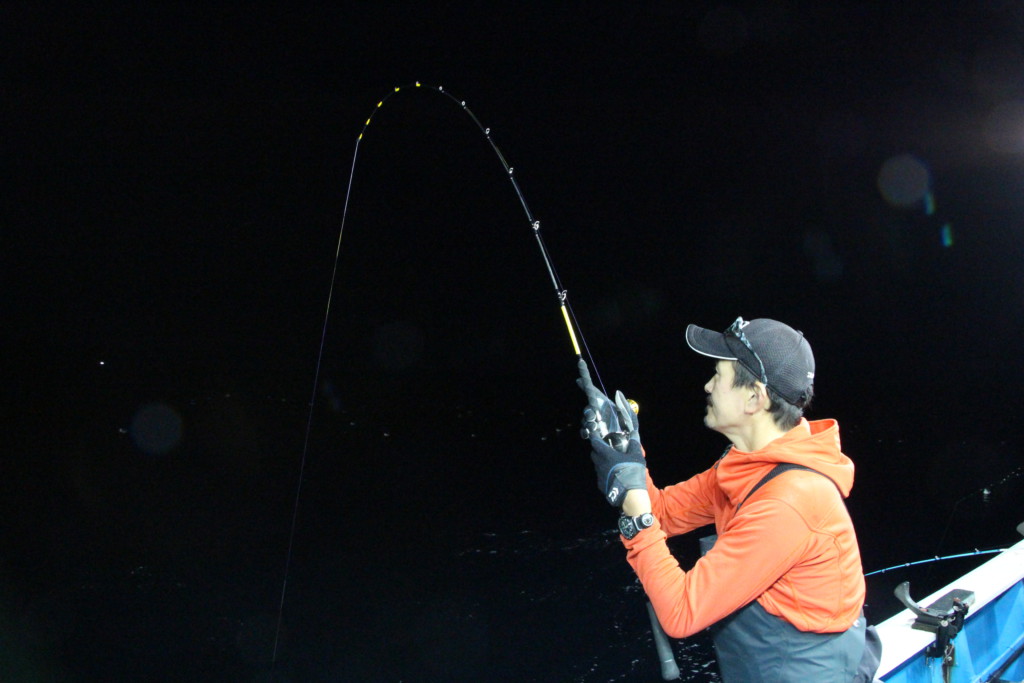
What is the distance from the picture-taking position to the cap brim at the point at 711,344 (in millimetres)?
1678

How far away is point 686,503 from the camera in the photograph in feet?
6.48

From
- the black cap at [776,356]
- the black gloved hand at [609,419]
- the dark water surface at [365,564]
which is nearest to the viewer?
the black cap at [776,356]

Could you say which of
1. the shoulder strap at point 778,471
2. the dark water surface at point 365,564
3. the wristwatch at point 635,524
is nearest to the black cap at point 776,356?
the shoulder strap at point 778,471

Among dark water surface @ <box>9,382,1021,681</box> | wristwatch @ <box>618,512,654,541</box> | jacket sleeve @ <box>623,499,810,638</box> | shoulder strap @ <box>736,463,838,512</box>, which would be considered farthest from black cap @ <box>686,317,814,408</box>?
dark water surface @ <box>9,382,1021,681</box>

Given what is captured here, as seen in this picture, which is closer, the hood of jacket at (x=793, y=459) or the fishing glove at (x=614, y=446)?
the hood of jacket at (x=793, y=459)

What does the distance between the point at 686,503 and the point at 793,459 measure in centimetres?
51

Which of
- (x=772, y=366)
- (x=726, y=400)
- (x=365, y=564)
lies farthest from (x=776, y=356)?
(x=365, y=564)

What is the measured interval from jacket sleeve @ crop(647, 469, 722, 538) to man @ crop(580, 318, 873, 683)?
0.16 meters

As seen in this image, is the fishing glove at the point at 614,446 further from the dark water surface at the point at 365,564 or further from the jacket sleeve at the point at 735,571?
the dark water surface at the point at 365,564

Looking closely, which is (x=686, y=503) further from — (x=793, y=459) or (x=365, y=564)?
(x=365, y=564)

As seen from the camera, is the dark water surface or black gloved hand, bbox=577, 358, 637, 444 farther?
the dark water surface

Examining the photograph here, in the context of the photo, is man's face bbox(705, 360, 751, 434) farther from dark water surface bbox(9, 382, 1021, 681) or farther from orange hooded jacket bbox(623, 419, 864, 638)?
dark water surface bbox(9, 382, 1021, 681)

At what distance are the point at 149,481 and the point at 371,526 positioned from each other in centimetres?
490

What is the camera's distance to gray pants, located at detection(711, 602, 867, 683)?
1.53m
